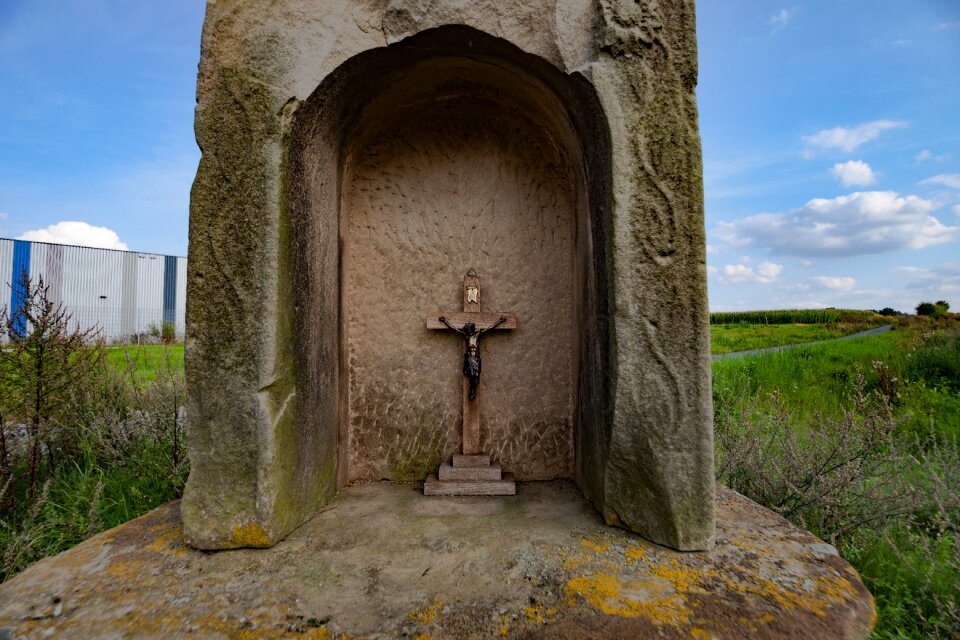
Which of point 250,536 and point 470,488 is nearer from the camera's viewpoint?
point 250,536

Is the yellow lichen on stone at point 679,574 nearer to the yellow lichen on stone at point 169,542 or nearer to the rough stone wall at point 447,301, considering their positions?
the rough stone wall at point 447,301

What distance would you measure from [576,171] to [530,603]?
2.09 metres

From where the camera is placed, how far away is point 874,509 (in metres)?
2.87

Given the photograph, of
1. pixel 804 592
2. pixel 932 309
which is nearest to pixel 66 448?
pixel 804 592

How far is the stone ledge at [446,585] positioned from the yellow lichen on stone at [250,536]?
0.12 ft

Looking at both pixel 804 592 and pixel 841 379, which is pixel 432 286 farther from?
pixel 841 379

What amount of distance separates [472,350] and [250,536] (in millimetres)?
1410

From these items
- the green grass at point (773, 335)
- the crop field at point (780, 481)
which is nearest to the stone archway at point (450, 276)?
the crop field at point (780, 481)

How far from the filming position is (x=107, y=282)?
1603 centimetres

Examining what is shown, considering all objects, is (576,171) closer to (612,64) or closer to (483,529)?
(612,64)

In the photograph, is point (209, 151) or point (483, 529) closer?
point (209, 151)

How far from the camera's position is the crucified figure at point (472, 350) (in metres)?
2.71

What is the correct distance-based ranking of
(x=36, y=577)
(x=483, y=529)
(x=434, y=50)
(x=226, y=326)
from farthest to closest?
(x=434, y=50) < (x=483, y=529) < (x=226, y=326) < (x=36, y=577)

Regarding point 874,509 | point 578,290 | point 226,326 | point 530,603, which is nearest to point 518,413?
point 578,290
